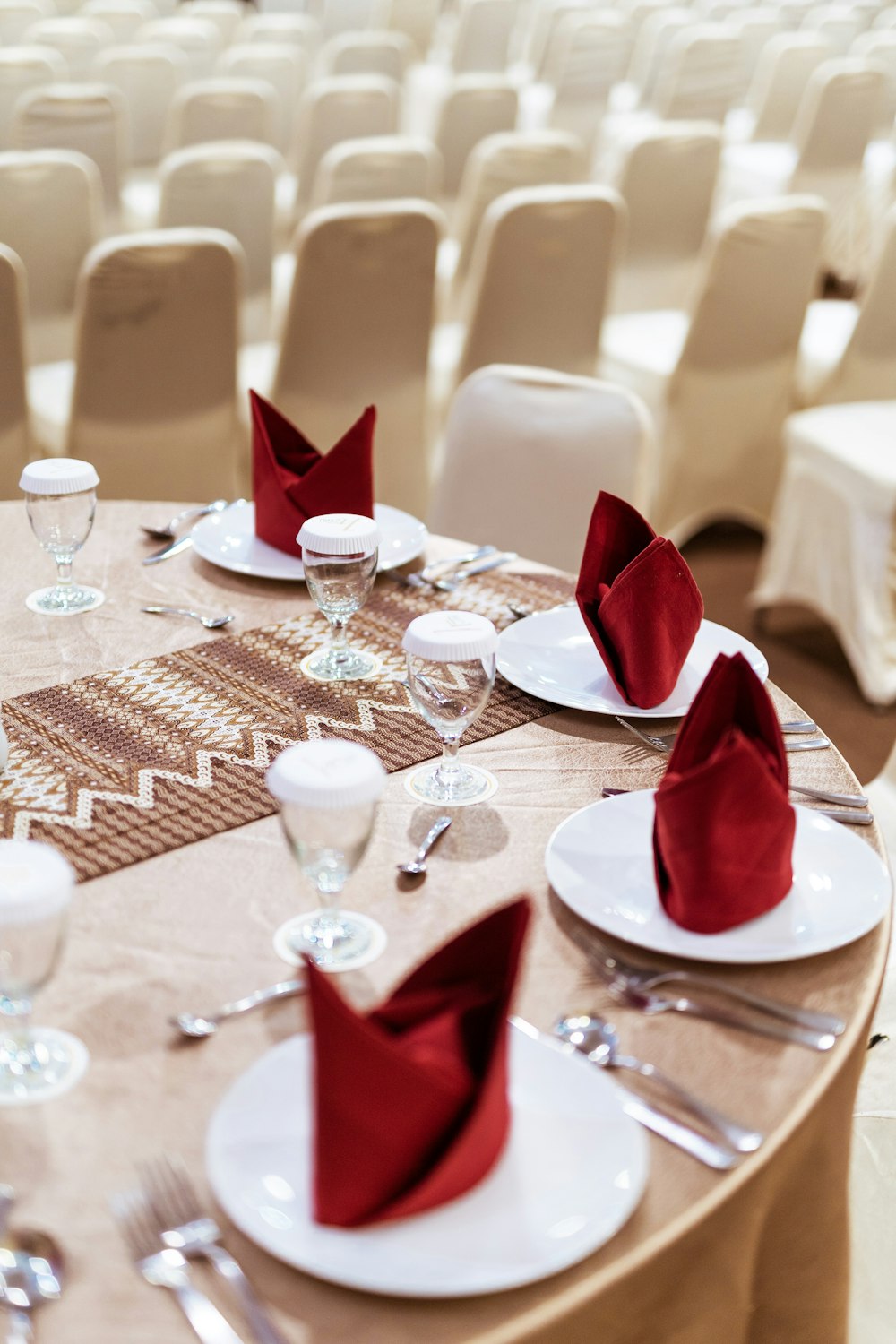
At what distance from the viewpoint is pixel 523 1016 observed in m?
1.16

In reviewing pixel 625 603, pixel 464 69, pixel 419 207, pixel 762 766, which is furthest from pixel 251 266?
pixel 464 69

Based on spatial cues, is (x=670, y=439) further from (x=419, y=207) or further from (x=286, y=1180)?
(x=286, y=1180)

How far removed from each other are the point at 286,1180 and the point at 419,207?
3.08 metres

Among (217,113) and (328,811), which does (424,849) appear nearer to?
(328,811)

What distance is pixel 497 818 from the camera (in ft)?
4.80

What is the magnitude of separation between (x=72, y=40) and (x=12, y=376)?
5557 millimetres

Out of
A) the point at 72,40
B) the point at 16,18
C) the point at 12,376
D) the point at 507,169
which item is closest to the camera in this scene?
the point at 12,376

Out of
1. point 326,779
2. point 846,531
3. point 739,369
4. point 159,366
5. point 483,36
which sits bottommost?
point 846,531

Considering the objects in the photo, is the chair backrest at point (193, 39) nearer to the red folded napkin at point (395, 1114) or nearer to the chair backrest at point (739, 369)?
the chair backrest at point (739, 369)

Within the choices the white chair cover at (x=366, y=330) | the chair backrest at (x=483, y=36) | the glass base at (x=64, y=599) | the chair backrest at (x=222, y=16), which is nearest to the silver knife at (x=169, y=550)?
the glass base at (x=64, y=599)

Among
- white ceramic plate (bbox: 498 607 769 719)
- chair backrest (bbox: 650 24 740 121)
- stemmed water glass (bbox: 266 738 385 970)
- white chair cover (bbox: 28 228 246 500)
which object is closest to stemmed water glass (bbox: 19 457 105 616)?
white ceramic plate (bbox: 498 607 769 719)

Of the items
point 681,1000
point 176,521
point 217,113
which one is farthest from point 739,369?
point 681,1000

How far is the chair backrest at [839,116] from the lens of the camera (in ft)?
20.8

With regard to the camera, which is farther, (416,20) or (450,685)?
(416,20)
